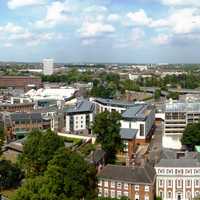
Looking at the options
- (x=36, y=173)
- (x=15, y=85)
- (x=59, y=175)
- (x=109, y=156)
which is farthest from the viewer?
(x=15, y=85)

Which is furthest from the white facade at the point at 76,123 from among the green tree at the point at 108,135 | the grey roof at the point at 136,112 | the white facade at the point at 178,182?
the white facade at the point at 178,182

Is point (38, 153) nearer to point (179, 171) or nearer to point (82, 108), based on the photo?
point (179, 171)

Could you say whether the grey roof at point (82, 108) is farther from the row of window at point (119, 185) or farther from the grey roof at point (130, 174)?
the row of window at point (119, 185)

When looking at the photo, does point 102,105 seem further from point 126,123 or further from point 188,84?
point 188,84

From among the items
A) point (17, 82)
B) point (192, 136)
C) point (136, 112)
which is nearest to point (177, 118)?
point (136, 112)

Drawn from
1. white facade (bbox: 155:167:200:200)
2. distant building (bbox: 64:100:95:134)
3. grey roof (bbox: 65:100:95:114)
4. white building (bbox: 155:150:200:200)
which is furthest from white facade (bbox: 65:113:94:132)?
white facade (bbox: 155:167:200:200)

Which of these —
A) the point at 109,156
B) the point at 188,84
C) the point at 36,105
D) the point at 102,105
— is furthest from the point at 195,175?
the point at 188,84
